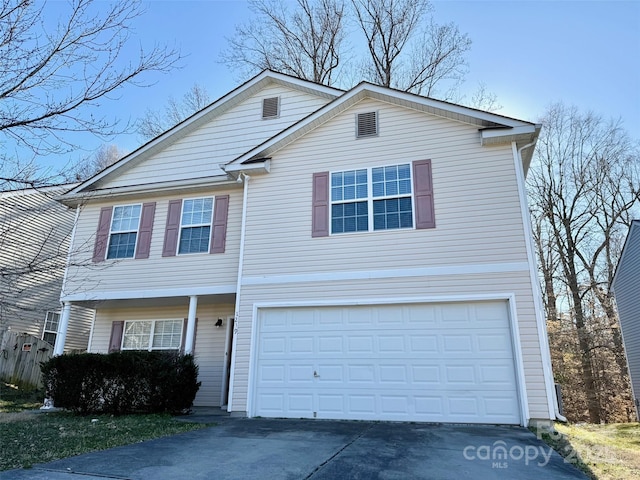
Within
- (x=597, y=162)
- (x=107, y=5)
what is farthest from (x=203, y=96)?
(x=597, y=162)

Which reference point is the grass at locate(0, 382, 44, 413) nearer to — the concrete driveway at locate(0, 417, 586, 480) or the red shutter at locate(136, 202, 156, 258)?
the red shutter at locate(136, 202, 156, 258)

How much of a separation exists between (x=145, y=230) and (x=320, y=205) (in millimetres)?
5165

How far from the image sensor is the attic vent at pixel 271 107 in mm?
12375

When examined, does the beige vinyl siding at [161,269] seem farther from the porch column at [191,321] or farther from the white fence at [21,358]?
the white fence at [21,358]

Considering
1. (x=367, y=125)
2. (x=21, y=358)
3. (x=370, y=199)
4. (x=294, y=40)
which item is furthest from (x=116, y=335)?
(x=294, y=40)

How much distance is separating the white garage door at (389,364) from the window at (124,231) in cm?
492

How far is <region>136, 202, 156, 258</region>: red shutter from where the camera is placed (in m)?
11.1

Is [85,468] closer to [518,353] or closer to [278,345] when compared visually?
[278,345]

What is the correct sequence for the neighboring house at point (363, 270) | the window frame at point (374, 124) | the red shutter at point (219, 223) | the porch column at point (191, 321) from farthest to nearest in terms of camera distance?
the red shutter at point (219, 223)
the porch column at point (191, 321)
the window frame at point (374, 124)
the neighboring house at point (363, 270)

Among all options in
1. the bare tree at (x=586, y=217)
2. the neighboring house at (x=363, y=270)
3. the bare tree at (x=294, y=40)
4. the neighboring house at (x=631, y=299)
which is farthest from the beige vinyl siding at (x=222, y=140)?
the bare tree at (x=586, y=217)

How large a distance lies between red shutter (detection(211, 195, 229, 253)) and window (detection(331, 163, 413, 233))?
3143 mm

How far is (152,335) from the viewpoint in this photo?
38.5 feet

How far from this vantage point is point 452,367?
25.0ft

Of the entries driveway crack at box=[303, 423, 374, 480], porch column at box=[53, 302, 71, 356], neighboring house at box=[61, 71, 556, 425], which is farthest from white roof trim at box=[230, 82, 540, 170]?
porch column at box=[53, 302, 71, 356]
